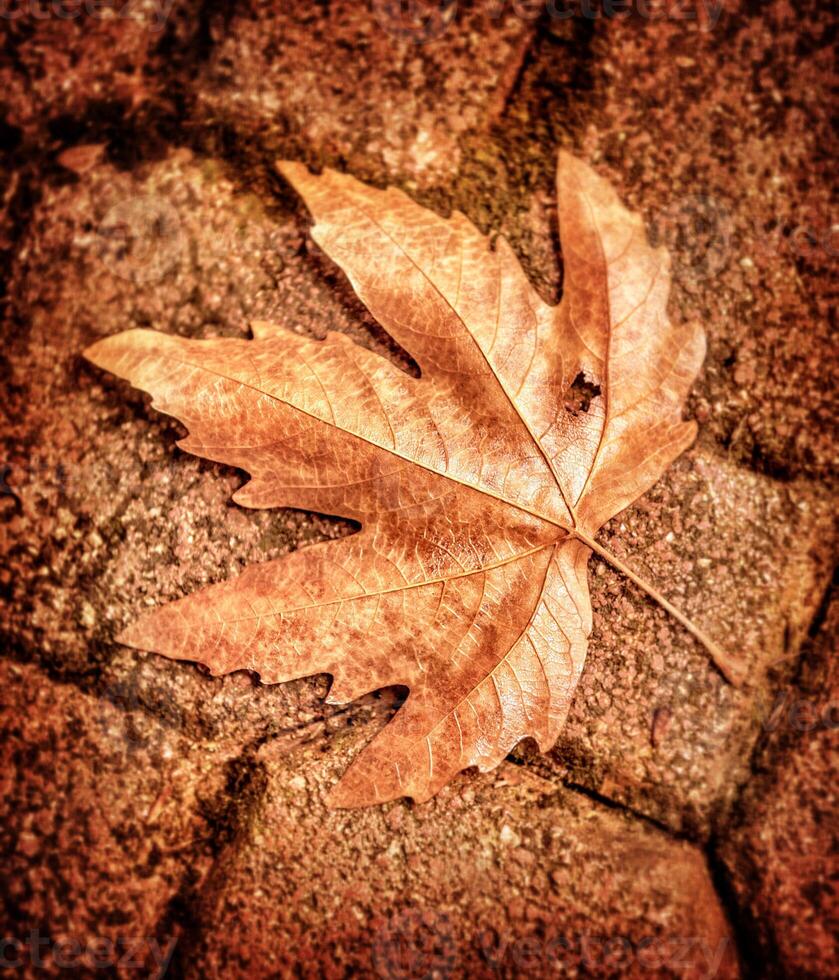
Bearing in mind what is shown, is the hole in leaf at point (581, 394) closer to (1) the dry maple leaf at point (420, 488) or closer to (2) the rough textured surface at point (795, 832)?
(1) the dry maple leaf at point (420, 488)

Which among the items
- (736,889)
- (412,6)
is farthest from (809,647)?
(412,6)

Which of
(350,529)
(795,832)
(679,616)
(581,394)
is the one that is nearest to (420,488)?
(350,529)

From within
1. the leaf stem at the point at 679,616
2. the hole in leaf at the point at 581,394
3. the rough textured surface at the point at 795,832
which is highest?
the hole in leaf at the point at 581,394

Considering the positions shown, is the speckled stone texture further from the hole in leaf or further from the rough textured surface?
the hole in leaf

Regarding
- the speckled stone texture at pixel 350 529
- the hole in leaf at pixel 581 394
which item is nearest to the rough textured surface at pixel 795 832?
the speckled stone texture at pixel 350 529

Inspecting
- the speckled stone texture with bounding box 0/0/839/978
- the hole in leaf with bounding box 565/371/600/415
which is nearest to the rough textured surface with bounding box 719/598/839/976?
the speckled stone texture with bounding box 0/0/839/978

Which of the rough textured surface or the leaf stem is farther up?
the leaf stem

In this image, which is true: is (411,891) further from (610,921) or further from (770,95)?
(770,95)

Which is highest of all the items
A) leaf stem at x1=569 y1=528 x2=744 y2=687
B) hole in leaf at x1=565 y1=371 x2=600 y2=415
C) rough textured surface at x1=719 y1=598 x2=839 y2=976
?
hole in leaf at x1=565 y1=371 x2=600 y2=415
